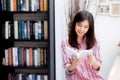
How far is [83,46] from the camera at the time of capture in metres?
1.97

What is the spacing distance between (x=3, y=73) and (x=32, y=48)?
0.47 m

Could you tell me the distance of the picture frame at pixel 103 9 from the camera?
2961mm

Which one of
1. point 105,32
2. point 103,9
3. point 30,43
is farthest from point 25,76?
point 103,9

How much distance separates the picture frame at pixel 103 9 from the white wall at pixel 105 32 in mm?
56

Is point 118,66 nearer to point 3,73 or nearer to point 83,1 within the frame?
point 83,1

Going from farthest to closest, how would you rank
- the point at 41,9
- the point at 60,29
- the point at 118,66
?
the point at 60,29 → the point at 41,9 → the point at 118,66

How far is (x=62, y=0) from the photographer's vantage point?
306 centimetres

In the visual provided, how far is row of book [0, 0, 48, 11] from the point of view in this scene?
9.50 ft

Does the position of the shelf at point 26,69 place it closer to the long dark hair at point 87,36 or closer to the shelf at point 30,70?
the shelf at point 30,70

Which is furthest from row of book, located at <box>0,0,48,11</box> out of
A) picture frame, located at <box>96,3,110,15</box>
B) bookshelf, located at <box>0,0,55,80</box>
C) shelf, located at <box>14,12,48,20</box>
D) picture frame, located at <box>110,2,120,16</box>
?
picture frame, located at <box>110,2,120,16</box>

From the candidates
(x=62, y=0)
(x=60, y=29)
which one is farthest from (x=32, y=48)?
(x=62, y=0)

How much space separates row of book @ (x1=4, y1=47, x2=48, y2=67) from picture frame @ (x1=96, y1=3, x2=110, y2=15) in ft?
2.52

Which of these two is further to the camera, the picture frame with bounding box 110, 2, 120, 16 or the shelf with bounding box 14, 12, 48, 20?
the shelf with bounding box 14, 12, 48, 20

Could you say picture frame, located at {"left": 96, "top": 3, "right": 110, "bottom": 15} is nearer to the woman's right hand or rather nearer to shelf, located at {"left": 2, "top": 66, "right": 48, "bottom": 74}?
shelf, located at {"left": 2, "top": 66, "right": 48, "bottom": 74}
